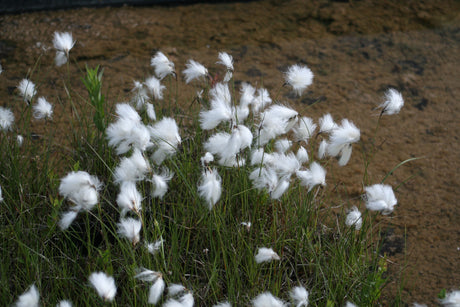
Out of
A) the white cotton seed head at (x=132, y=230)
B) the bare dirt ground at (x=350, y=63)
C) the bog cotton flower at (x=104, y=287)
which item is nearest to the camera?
the bog cotton flower at (x=104, y=287)

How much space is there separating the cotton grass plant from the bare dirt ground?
34 centimetres

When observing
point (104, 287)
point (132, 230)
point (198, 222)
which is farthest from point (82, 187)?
point (198, 222)

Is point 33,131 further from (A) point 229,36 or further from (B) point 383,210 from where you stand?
(B) point 383,210

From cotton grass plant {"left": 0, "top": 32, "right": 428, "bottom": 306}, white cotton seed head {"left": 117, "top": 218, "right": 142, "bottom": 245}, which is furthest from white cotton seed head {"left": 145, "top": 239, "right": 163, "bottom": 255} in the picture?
white cotton seed head {"left": 117, "top": 218, "right": 142, "bottom": 245}

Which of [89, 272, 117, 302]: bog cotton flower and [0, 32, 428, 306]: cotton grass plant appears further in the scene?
[0, 32, 428, 306]: cotton grass plant

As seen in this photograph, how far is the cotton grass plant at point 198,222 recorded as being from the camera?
159 cm

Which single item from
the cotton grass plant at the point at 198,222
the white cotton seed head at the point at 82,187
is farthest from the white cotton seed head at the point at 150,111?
the white cotton seed head at the point at 82,187

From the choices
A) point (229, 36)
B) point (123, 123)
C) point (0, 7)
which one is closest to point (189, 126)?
point (123, 123)

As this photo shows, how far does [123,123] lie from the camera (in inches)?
61.6

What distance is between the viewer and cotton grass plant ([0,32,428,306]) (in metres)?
1.59

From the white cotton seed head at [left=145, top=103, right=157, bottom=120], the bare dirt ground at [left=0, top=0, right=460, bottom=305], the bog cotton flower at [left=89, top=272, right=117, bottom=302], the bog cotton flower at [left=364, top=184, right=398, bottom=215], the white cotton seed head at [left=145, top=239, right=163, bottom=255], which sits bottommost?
the bare dirt ground at [left=0, top=0, right=460, bottom=305]

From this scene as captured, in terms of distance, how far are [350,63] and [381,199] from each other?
2.08 m

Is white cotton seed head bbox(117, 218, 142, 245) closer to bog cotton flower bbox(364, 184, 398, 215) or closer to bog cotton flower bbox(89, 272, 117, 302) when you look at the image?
bog cotton flower bbox(89, 272, 117, 302)

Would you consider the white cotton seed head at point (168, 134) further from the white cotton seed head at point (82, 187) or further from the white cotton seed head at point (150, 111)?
the white cotton seed head at point (150, 111)
